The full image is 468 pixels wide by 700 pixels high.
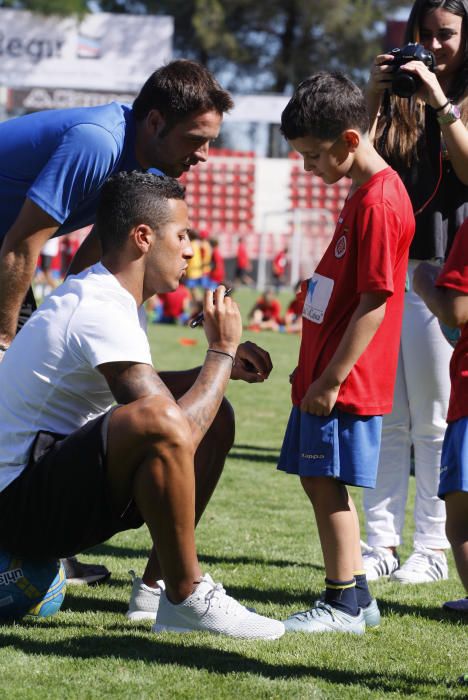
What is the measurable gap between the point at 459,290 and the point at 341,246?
21.7 inches

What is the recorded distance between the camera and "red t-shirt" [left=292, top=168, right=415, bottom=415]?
11.1 feet

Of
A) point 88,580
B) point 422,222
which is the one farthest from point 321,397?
point 88,580

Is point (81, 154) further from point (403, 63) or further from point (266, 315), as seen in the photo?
point (266, 315)

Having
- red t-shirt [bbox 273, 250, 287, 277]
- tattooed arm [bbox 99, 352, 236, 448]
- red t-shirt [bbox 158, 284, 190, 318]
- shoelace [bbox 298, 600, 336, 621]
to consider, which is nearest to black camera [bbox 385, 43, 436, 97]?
tattooed arm [bbox 99, 352, 236, 448]

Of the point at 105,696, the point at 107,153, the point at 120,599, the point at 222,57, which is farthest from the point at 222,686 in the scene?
the point at 222,57

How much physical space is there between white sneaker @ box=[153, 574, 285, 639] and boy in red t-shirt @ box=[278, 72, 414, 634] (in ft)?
0.58

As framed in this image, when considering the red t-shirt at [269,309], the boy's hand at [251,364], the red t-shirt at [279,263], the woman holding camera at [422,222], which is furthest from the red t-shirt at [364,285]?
the red t-shirt at [279,263]

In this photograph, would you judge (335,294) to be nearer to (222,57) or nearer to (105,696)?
(105,696)

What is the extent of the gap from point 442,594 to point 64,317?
6.41 ft

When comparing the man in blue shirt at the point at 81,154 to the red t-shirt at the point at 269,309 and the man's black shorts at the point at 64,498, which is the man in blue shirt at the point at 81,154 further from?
the red t-shirt at the point at 269,309

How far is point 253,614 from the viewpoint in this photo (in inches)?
134

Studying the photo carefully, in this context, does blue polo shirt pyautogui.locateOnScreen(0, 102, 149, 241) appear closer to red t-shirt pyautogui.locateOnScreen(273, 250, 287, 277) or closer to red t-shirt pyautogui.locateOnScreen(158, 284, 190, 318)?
red t-shirt pyautogui.locateOnScreen(158, 284, 190, 318)

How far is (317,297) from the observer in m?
3.59

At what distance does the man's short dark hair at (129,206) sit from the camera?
10.7 ft
